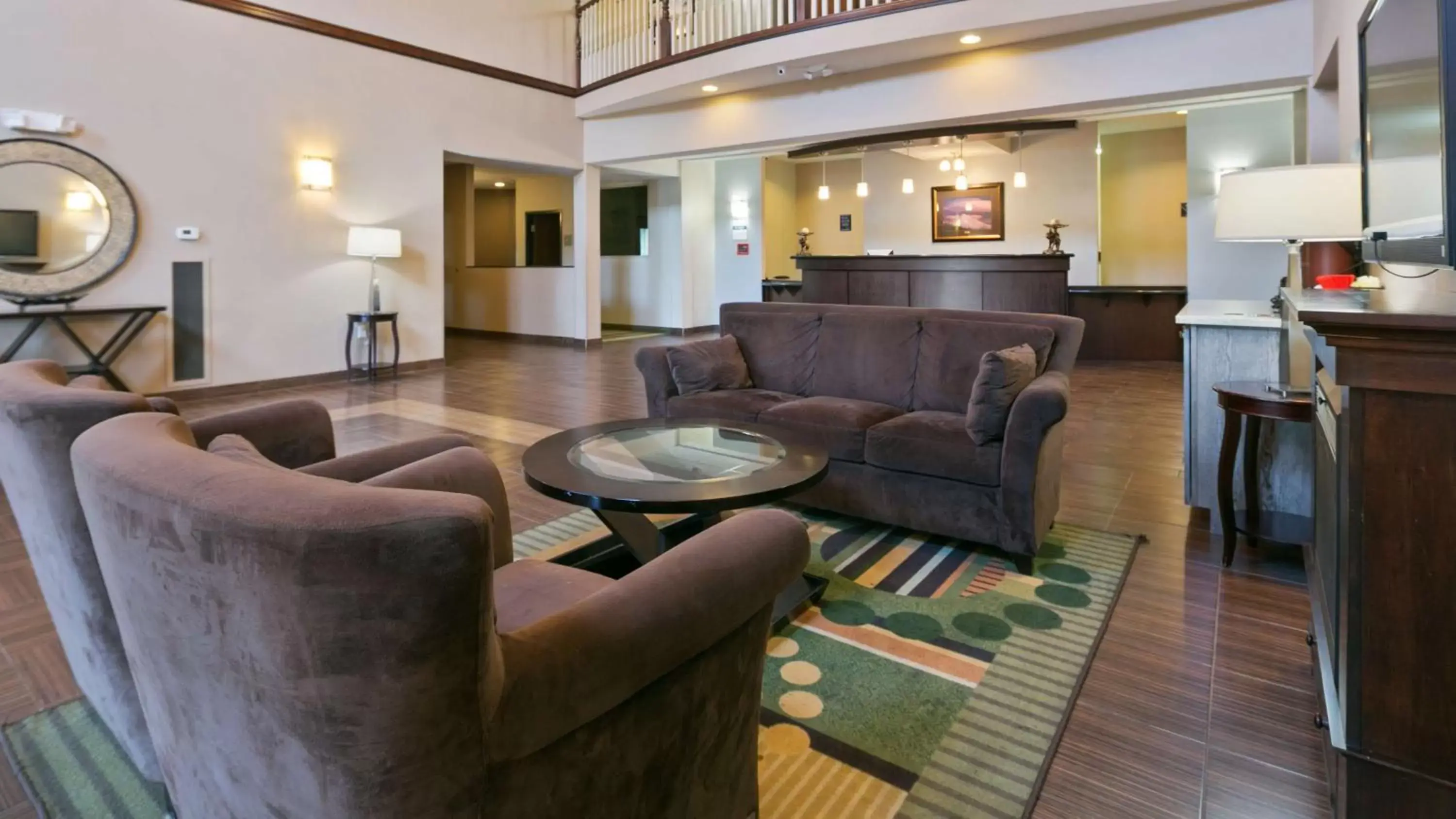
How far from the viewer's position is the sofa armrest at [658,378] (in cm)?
A: 371

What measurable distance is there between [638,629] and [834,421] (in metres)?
2.22

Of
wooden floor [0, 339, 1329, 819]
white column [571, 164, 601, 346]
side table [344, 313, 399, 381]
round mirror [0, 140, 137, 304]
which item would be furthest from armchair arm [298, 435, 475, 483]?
white column [571, 164, 601, 346]

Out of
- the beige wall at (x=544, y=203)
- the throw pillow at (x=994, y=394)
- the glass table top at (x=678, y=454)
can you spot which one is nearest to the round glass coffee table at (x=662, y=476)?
the glass table top at (x=678, y=454)

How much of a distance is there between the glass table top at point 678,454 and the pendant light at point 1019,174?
19.7 feet

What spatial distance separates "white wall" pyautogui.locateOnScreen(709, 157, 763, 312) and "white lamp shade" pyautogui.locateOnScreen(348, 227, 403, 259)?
5666 mm

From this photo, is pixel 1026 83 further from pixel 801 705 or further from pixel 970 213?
pixel 801 705

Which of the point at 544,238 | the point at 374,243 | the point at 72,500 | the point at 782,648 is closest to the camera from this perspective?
the point at 72,500

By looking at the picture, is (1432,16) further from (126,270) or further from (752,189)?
(752,189)

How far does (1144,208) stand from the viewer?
982 cm

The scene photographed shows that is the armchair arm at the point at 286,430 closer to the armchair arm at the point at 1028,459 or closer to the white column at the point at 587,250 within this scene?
the armchair arm at the point at 1028,459

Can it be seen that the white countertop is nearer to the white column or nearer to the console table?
the console table

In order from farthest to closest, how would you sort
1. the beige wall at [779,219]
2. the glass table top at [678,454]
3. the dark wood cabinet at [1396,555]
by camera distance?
the beige wall at [779,219]
the glass table top at [678,454]
the dark wood cabinet at [1396,555]

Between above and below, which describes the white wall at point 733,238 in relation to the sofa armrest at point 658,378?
above

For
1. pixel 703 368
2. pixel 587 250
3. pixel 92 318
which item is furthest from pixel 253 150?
pixel 703 368
